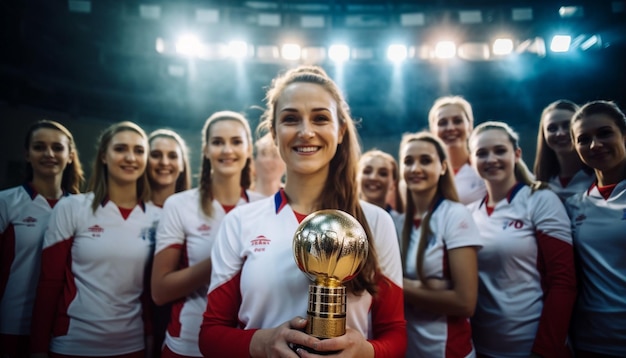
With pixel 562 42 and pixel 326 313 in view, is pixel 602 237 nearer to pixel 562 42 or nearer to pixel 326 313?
pixel 562 42

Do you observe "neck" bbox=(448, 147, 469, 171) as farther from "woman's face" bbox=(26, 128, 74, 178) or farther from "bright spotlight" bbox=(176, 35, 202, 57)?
"bright spotlight" bbox=(176, 35, 202, 57)

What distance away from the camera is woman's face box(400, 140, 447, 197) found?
1.84 metres

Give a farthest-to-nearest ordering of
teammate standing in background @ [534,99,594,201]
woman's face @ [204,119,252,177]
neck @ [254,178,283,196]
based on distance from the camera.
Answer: neck @ [254,178,283,196] → woman's face @ [204,119,252,177] → teammate standing in background @ [534,99,594,201]

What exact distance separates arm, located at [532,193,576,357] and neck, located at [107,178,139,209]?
2.23 metres

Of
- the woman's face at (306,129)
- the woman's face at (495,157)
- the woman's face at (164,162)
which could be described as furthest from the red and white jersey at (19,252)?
the woman's face at (495,157)

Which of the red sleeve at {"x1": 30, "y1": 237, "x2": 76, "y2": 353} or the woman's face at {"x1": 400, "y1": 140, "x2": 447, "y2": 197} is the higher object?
the woman's face at {"x1": 400, "y1": 140, "x2": 447, "y2": 197}

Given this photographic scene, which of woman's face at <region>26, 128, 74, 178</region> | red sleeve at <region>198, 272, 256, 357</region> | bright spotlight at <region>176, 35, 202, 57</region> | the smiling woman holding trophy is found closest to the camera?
red sleeve at <region>198, 272, 256, 357</region>

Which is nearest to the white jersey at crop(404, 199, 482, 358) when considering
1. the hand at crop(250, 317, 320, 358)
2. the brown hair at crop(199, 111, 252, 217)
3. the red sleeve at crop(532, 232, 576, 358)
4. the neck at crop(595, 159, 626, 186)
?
the red sleeve at crop(532, 232, 576, 358)

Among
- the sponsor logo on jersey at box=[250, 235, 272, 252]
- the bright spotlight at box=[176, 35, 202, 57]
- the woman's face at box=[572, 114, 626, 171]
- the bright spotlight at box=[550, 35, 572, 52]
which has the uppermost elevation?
the bright spotlight at box=[176, 35, 202, 57]

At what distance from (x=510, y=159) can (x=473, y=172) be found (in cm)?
56

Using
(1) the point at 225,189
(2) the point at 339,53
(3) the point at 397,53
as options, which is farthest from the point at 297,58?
(1) the point at 225,189

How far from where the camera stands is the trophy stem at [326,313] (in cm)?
66

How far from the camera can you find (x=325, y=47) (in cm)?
949

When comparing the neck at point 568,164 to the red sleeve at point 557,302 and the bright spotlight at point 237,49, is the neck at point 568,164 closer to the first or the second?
the red sleeve at point 557,302
